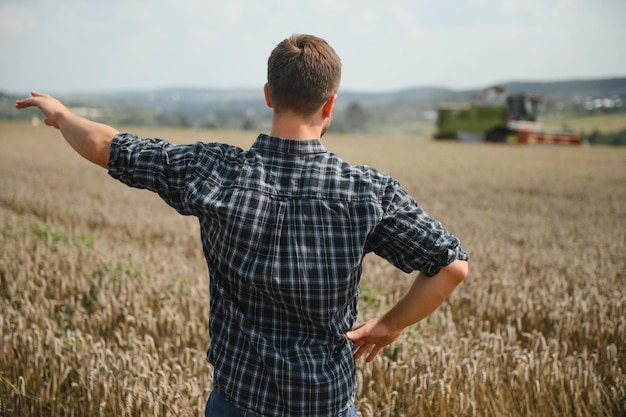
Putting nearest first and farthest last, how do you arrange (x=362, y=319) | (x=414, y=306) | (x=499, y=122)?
1. (x=414, y=306)
2. (x=362, y=319)
3. (x=499, y=122)

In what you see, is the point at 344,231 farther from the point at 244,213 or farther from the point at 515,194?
the point at 515,194

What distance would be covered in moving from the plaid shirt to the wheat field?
4.61ft

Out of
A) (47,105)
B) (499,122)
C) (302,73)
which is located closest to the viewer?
(302,73)

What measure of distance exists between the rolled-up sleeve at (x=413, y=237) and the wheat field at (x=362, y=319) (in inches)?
63.4

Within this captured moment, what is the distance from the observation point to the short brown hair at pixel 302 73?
187cm

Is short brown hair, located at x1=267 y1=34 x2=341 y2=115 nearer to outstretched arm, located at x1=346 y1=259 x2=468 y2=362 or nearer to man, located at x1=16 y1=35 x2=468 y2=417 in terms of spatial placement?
man, located at x1=16 y1=35 x2=468 y2=417

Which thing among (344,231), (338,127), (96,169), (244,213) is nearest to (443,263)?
(344,231)

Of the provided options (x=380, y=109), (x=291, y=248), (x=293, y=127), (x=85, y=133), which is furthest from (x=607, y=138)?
(x=380, y=109)

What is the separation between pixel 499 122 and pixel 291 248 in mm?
47265

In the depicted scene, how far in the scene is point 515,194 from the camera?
56.9 ft

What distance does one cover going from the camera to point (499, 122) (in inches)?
1815

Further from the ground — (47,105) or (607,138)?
(47,105)

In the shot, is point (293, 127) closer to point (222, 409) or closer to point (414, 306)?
point (414, 306)

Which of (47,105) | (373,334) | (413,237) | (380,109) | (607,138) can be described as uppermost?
(380,109)
